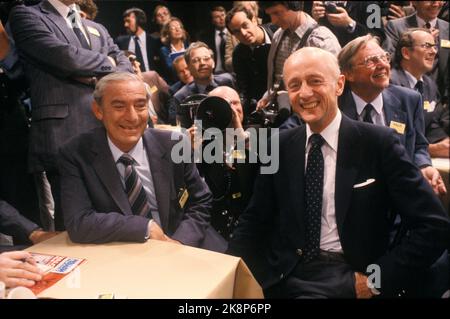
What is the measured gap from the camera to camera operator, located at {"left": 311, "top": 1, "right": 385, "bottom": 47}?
218 cm

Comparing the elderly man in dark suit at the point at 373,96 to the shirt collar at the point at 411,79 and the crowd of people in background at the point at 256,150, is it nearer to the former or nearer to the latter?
the crowd of people in background at the point at 256,150

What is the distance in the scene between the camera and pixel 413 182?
1548 mm

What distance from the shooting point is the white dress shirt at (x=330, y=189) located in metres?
1.68

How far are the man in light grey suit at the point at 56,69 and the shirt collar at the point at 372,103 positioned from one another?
1059 mm

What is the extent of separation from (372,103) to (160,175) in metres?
0.98

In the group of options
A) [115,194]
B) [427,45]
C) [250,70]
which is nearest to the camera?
[115,194]

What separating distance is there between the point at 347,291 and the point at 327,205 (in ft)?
1.05

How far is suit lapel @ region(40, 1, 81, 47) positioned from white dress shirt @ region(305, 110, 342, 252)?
1.10 m

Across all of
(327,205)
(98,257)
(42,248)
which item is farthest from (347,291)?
(42,248)

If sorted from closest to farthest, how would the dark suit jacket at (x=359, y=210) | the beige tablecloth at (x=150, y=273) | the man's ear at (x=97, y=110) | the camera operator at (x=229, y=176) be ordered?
the beige tablecloth at (x=150, y=273)
the dark suit jacket at (x=359, y=210)
the man's ear at (x=97, y=110)
the camera operator at (x=229, y=176)

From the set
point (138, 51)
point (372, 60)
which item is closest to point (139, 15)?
point (138, 51)

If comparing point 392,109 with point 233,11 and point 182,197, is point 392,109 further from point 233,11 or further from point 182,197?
point 233,11

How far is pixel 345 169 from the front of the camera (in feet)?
5.37
